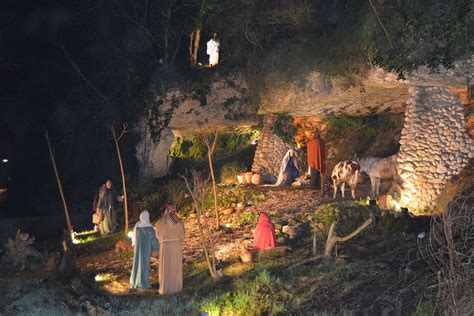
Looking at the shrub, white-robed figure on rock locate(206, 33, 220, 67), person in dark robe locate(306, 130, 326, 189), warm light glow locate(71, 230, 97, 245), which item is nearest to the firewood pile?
warm light glow locate(71, 230, 97, 245)

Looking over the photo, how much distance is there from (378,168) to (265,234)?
184 inches

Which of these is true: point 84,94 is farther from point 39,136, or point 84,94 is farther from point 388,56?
point 388,56

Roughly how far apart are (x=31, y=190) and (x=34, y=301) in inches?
524

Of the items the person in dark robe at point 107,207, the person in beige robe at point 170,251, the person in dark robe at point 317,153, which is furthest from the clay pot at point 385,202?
the person in dark robe at point 107,207

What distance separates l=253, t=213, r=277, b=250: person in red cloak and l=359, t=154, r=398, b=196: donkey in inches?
176

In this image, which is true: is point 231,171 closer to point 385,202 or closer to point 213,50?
point 213,50

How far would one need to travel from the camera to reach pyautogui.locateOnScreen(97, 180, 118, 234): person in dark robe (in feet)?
59.6

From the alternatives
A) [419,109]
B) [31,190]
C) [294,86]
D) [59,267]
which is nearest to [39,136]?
[31,190]

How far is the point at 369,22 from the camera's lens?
16188 mm

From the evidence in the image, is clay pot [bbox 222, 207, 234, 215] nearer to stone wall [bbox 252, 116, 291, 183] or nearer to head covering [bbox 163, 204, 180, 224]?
stone wall [bbox 252, 116, 291, 183]

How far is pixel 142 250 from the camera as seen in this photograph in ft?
41.6

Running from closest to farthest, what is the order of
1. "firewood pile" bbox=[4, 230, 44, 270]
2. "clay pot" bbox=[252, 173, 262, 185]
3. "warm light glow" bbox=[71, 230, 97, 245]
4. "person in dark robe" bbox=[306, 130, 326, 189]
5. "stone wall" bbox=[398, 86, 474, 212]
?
Result: 1. "firewood pile" bbox=[4, 230, 44, 270]
2. "stone wall" bbox=[398, 86, 474, 212]
3. "person in dark robe" bbox=[306, 130, 326, 189]
4. "warm light glow" bbox=[71, 230, 97, 245]
5. "clay pot" bbox=[252, 173, 262, 185]

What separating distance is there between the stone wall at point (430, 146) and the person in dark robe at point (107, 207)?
25.2ft

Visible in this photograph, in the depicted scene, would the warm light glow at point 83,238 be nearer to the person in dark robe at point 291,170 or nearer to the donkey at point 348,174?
the person in dark robe at point 291,170
